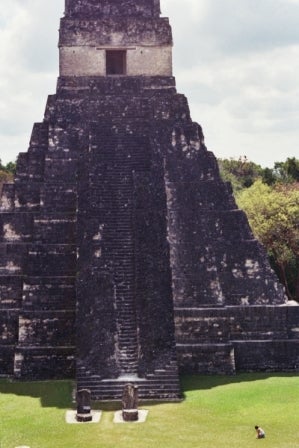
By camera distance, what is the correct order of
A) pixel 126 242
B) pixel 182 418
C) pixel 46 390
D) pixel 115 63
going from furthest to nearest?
pixel 115 63
pixel 126 242
pixel 46 390
pixel 182 418

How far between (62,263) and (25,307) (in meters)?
1.53

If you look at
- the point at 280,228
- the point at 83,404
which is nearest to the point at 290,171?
the point at 280,228

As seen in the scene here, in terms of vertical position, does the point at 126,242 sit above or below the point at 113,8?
below

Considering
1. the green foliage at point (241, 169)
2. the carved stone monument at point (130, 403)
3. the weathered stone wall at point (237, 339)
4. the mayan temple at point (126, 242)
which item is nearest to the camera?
the carved stone monument at point (130, 403)

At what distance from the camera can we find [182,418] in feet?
44.8

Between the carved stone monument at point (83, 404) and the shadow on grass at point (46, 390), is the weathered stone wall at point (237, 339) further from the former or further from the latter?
the carved stone monument at point (83, 404)

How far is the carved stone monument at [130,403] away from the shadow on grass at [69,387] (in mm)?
780

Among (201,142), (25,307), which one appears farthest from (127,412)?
(201,142)

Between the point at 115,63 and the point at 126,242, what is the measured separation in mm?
7594

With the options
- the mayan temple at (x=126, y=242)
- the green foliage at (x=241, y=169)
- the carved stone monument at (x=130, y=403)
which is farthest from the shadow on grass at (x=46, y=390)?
the green foliage at (x=241, y=169)

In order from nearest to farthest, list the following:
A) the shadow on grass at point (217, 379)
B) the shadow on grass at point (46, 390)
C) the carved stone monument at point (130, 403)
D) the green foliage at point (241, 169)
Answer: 1. the carved stone monument at point (130, 403)
2. the shadow on grass at point (46, 390)
3. the shadow on grass at point (217, 379)
4. the green foliage at point (241, 169)

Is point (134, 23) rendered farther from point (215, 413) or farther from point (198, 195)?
point (215, 413)

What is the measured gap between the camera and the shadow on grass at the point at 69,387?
1484 centimetres

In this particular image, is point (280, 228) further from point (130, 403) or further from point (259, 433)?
point (259, 433)
